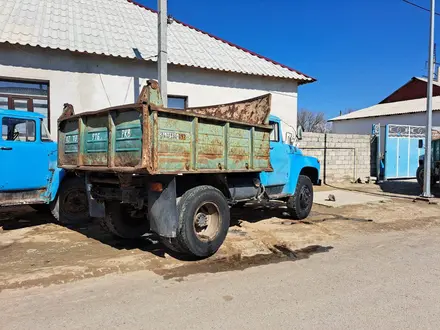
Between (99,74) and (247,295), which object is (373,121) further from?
(247,295)

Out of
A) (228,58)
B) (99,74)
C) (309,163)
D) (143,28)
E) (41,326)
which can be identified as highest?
(143,28)

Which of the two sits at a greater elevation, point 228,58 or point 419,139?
point 228,58

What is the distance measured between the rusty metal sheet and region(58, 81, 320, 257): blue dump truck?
1.3 inches

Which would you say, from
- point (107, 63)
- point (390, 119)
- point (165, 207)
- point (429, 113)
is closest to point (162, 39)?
point (107, 63)

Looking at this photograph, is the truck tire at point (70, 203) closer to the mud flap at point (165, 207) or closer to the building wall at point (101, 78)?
the mud flap at point (165, 207)

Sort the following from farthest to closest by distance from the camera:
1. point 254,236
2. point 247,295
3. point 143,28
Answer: point 143,28, point 254,236, point 247,295

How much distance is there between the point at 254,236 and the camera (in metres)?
6.82

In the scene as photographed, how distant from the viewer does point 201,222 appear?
5.47 meters

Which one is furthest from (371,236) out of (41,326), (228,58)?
(228,58)

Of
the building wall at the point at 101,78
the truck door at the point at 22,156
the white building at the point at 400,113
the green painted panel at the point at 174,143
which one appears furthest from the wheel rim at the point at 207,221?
the white building at the point at 400,113

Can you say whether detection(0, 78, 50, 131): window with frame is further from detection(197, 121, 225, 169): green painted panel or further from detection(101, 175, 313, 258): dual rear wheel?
detection(197, 121, 225, 169): green painted panel

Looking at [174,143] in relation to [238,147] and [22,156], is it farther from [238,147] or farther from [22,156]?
[22,156]

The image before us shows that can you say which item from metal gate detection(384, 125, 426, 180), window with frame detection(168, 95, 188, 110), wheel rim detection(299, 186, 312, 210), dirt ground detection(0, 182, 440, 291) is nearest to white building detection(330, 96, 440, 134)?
metal gate detection(384, 125, 426, 180)

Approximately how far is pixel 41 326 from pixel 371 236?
233 inches
